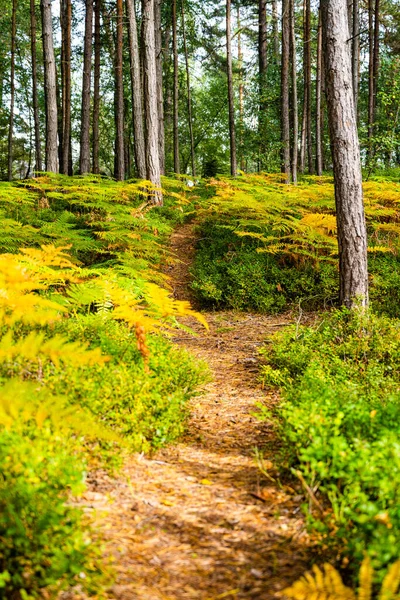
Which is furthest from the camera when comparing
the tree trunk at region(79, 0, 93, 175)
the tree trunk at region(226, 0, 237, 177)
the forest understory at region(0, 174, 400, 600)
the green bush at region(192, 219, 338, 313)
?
the tree trunk at region(226, 0, 237, 177)

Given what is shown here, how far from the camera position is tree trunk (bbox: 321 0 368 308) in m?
5.83

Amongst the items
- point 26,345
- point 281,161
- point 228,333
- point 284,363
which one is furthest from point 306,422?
point 281,161

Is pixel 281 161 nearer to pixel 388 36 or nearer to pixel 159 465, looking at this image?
pixel 388 36

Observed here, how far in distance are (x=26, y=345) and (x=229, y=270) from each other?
20.6 ft

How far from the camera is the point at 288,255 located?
898 centimetres

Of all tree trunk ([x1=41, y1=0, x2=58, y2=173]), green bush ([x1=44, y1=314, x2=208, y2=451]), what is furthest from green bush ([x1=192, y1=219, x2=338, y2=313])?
tree trunk ([x1=41, y1=0, x2=58, y2=173])

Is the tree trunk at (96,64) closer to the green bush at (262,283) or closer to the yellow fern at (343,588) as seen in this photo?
the green bush at (262,283)

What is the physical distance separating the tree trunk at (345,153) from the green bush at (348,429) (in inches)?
28.5

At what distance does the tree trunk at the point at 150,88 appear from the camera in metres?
11.5

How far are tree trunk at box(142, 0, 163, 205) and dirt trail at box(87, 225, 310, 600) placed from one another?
343 inches

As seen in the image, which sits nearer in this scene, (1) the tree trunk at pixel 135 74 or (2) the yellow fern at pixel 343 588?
(2) the yellow fern at pixel 343 588

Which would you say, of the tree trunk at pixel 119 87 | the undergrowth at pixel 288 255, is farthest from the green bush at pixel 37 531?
the tree trunk at pixel 119 87

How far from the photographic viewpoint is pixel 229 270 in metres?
8.73

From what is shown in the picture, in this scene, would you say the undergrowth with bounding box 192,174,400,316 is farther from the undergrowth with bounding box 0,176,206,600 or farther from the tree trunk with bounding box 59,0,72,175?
the tree trunk with bounding box 59,0,72,175
